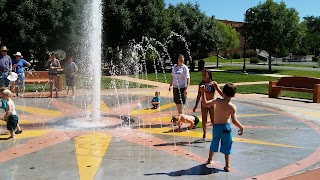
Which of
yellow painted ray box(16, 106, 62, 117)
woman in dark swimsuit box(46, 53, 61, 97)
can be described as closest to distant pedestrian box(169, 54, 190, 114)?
yellow painted ray box(16, 106, 62, 117)

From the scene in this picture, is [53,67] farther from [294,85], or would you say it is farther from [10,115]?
[294,85]

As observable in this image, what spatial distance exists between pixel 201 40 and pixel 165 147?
3231 centimetres

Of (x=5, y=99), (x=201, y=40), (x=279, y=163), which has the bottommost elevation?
(x=279, y=163)

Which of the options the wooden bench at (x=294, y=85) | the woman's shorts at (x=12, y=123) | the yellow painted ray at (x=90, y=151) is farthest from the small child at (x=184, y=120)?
the wooden bench at (x=294, y=85)

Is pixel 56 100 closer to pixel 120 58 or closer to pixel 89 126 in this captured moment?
pixel 89 126

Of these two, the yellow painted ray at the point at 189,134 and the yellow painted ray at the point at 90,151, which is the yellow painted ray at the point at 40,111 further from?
the yellow painted ray at the point at 189,134

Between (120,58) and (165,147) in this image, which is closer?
(165,147)

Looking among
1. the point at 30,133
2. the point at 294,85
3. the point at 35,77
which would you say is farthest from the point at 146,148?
the point at 35,77

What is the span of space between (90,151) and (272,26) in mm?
33125

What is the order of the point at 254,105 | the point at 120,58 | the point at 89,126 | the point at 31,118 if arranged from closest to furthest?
the point at 89,126 → the point at 31,118 → the point at 254,105 → the point at 120,58

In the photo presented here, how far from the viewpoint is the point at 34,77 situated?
1895cm

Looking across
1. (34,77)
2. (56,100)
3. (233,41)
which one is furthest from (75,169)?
(233,41)

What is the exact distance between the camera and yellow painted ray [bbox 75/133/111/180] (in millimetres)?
6023

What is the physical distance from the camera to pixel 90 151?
23.5ft
